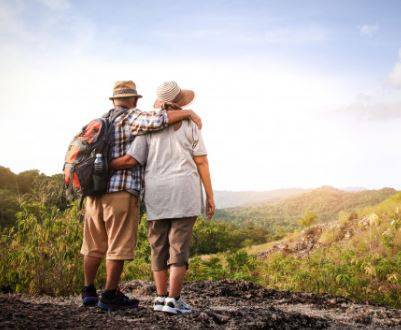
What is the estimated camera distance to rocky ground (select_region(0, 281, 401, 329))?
352cm

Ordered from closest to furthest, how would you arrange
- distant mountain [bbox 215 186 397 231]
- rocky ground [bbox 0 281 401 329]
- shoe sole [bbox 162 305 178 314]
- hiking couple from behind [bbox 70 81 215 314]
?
rocky ground [bbox 0 281 401 329], shoe sole [bbox 162 305 178 314], hiking couple from behind [bbox 70 81 215 314], distant mountain [bbox 215 186 397 231]

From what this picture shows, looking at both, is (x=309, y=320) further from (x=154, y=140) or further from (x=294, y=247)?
(x=294, y=247)

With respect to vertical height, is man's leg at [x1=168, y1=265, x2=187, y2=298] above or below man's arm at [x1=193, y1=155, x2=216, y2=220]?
below

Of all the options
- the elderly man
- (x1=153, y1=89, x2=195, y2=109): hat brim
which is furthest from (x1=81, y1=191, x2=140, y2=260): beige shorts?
(x1=153, y1=89, x2=195, y2=109): hat brim

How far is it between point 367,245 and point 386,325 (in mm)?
6786

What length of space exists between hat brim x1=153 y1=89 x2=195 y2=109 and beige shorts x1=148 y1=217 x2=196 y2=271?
A: 3.31 ft

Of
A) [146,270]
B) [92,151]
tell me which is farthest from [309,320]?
[146,270]

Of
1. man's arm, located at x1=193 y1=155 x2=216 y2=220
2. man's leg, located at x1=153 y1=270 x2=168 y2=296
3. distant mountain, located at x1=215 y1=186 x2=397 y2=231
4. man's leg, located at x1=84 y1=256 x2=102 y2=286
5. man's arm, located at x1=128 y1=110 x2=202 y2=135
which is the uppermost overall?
man's arm, located at x1=128 y1=110 x2=202 y2=135

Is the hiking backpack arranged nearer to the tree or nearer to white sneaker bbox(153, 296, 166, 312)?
white sneaker bbox(153, 296, 166, 312)

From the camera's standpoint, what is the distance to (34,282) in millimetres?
5684

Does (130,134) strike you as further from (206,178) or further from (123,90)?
(206,178)

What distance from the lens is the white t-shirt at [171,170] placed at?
3.97 metres

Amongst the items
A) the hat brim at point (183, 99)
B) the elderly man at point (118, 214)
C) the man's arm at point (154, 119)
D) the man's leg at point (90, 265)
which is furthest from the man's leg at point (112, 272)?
the hat brim at point (183, 99)

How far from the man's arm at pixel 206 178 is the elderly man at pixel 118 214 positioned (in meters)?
0.33
